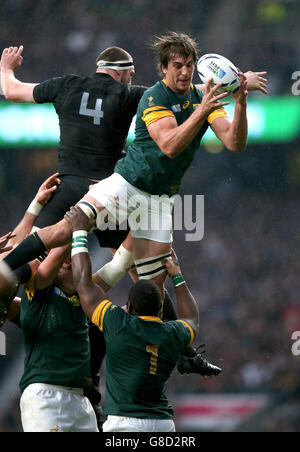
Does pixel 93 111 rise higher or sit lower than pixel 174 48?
lower

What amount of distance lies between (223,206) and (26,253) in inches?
305

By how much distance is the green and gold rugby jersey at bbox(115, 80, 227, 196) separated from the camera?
17.2ft

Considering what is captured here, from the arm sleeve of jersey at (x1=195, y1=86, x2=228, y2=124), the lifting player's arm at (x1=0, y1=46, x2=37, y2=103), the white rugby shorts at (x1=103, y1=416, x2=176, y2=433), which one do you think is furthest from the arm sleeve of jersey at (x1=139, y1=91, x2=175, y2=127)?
the white rugby shorts at (x1=103, y1=416, x2=176, y2=433)

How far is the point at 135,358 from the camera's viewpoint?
15.5 feet

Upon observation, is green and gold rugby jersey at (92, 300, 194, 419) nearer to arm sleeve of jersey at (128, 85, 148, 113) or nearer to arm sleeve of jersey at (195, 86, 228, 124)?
arm sleeve of jersey at (195, 86, 228, 124)

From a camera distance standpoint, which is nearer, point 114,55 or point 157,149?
point 157,149

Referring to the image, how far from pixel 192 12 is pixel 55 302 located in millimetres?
9065

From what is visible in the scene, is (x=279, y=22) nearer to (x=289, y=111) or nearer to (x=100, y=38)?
(x=289, y=111)

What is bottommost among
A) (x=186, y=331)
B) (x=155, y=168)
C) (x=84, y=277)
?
(x=186, y=331)

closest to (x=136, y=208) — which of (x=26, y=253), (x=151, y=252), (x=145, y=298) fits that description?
(x=151, y=252)

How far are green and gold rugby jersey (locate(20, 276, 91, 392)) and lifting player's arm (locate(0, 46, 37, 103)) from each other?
155cm

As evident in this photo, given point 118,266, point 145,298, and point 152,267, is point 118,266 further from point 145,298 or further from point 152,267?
→ point 145,298

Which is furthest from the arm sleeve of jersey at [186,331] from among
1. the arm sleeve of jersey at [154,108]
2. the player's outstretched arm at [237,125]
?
the arm sleeve of jersey at [154,108]
